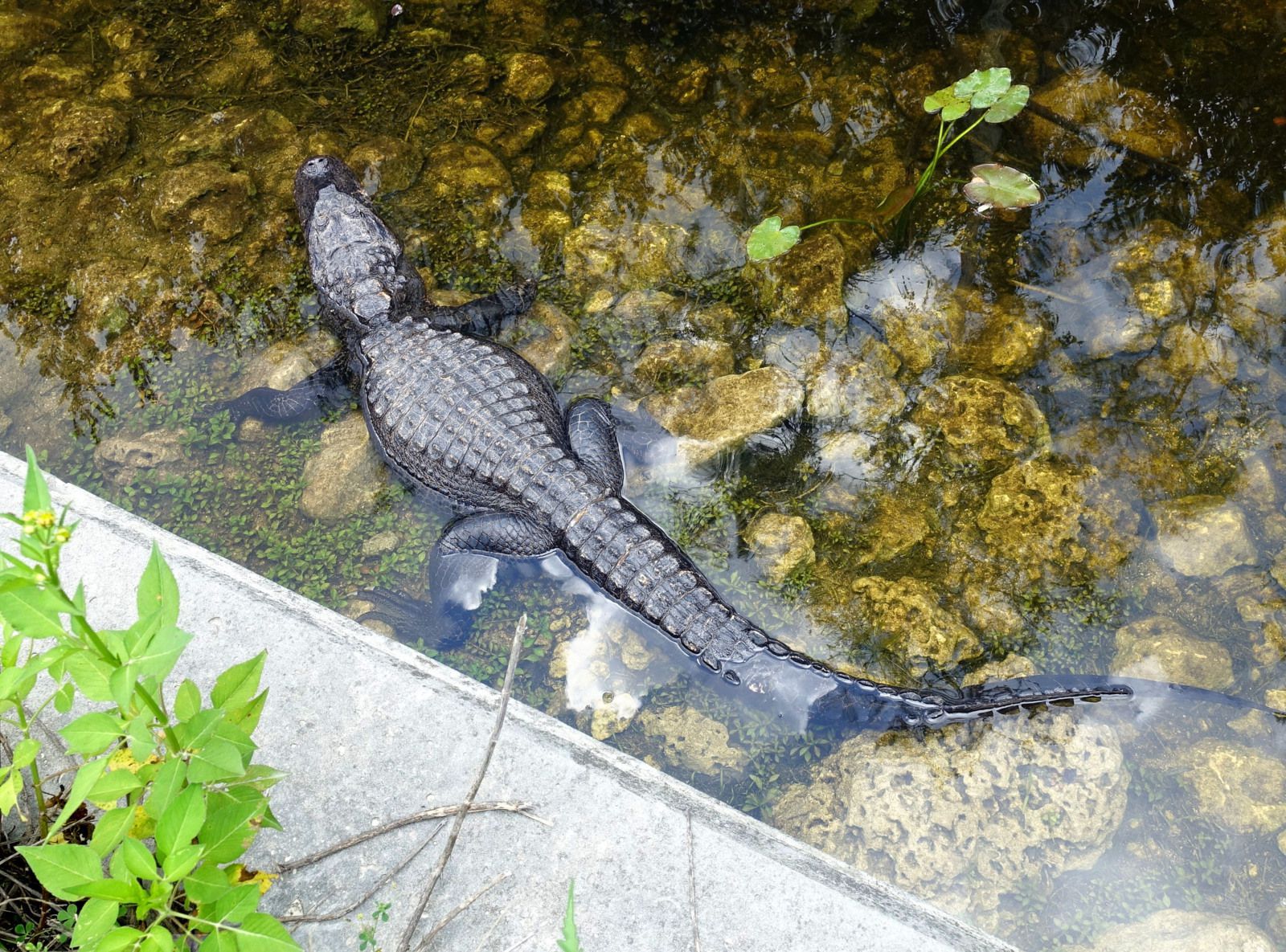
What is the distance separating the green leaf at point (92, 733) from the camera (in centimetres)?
155

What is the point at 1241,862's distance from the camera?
3.23 meters

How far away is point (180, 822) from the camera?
61.2 inches

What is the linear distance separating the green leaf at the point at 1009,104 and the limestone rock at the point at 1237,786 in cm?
313

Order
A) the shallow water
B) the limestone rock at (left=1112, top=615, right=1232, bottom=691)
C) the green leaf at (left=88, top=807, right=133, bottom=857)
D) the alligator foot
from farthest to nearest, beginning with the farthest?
the alligator foot
the limestone rock at (left=1112, top=615, right=1232, bottom=691)
the shallow water
the green leaf at (left=88, top=807, right=133, bottom=857)

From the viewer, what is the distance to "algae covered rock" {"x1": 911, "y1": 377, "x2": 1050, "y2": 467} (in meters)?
4.05

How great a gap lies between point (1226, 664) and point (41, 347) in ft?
20.5

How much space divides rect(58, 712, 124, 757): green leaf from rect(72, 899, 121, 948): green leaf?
0.95 feet

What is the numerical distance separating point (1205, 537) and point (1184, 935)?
168cm

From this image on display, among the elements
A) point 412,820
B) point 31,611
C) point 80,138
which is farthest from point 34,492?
point 80,138

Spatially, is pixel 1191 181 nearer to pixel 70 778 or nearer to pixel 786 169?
pixel 786 169

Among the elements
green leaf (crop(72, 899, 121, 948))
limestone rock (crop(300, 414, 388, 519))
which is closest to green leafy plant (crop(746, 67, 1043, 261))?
limestone rock (crop(300, 414, 388, 519))

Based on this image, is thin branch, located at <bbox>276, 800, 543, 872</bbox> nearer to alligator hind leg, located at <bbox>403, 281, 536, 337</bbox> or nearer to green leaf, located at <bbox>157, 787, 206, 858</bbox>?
green leaf, located at <bbox>157, 787, 206, 858</bbox>

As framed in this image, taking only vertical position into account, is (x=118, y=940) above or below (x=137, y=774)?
below

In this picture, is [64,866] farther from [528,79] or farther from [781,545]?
[528,79]
